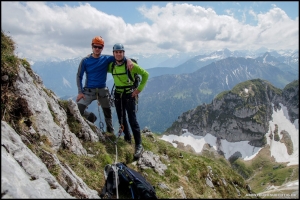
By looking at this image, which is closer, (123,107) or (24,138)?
(24,138)

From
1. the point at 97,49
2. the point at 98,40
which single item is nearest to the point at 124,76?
the point at 97,49

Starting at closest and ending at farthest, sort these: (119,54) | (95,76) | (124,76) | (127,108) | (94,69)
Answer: (119,54), (124,76), (127,108), (94,69), (95,76)

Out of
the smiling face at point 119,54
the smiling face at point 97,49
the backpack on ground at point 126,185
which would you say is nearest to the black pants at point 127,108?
the smiling face at point 119,54

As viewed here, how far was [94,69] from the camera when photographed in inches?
533

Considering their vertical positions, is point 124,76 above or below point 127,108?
above

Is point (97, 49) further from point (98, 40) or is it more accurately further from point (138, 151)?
point (138, 151)

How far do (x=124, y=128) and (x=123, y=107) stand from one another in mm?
1873

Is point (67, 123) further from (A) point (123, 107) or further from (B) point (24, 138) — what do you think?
(B) point (24, 138)

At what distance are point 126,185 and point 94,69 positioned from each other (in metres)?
7.51

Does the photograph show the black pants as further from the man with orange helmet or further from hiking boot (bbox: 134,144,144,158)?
the man with orange helmet

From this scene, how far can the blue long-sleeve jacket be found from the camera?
43.9 ft

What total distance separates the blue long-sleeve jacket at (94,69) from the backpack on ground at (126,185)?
6.37m

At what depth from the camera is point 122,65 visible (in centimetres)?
1254

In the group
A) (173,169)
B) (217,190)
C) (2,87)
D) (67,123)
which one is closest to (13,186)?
(2,87)
